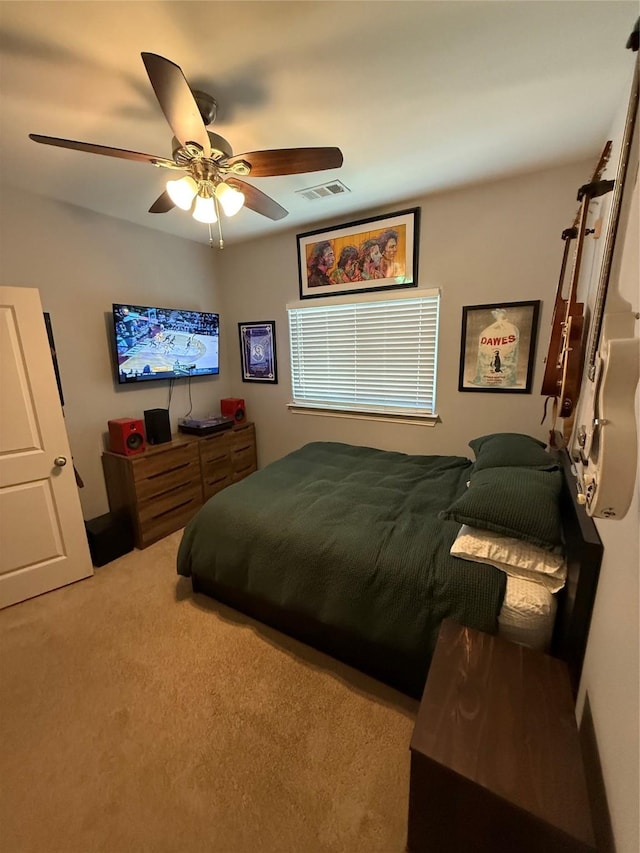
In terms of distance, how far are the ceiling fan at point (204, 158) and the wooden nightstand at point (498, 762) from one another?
6.56 feet

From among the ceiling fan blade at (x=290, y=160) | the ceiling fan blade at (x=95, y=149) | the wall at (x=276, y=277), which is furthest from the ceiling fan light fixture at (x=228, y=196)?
the wall at (x=276, y=277)

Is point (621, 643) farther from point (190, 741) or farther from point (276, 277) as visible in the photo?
point (276, 277)

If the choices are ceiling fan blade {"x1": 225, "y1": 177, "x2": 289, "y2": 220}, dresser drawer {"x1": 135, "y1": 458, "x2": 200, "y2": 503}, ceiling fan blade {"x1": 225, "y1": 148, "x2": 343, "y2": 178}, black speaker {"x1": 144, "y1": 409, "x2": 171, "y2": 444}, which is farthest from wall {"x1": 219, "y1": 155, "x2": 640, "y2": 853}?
ceiling fan blade {"x1": 225, "y1": 177, "x2": 289, "y2": 220}

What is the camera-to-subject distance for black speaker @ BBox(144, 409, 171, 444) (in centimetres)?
298

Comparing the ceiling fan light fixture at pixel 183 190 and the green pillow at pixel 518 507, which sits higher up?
the ceiling fan light fixture at pixel 183 190

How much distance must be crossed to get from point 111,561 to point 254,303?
8.86 feet

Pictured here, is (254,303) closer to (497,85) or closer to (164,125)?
(164,125)

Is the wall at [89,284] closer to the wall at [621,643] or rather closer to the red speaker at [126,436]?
the red speaker at [126,436]

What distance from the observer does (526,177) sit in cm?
231

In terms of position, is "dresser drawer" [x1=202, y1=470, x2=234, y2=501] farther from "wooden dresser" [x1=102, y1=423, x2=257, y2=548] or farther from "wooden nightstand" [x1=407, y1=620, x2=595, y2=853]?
"wooden nightstand" [x1=407, y1=620, x2=595, y2=853]

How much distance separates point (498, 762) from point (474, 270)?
108 inches

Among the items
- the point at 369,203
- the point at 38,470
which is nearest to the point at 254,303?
the point at 369,203

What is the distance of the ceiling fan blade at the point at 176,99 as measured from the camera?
103 centimetres

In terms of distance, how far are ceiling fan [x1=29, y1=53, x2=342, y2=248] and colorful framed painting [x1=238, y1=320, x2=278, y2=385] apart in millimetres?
1820
